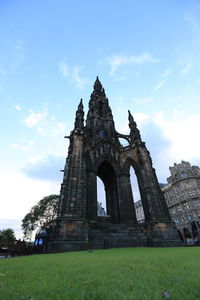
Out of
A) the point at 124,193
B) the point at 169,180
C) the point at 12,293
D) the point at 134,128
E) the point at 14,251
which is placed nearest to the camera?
the point at 12,293

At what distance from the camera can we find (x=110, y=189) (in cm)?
2022

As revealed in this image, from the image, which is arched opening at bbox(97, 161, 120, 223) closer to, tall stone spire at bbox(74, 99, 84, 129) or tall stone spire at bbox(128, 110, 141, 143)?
tall stone spire at bbox(128, 110, 141, 143)

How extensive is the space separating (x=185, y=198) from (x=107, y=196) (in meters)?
30.7

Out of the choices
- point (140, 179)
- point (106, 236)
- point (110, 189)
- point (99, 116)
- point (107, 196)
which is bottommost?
point (106, 236)

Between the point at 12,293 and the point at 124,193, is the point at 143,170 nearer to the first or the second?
the point at 124,193

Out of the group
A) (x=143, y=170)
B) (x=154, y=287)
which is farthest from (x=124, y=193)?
(x=154, y=287)

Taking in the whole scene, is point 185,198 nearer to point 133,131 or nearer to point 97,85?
point 133,131

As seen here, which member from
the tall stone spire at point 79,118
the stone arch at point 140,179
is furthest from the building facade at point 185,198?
the tall stone spire at point 79,118

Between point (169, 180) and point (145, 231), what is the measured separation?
3800 cm

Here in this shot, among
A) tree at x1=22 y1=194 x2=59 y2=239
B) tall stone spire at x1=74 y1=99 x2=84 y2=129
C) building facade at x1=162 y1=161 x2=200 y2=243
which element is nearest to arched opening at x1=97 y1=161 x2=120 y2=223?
tall stone spire at x1=74 y1=99 x2=84 y2=129

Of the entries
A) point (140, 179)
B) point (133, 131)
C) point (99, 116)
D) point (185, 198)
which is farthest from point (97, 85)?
point (185, 198)

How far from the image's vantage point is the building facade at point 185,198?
3675 centimetres

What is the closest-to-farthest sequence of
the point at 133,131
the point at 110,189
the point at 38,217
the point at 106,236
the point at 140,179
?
the point at 106,236
the point at 140,179
the point at 110,189
the point at 133,131
the point at 38,217

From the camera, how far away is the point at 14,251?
410 inches
